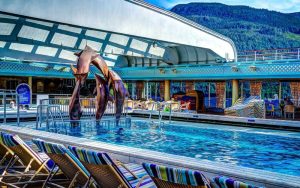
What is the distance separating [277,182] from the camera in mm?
3830

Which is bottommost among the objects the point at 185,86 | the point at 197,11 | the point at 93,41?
the point at 185,86

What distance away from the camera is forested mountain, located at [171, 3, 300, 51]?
286 ft

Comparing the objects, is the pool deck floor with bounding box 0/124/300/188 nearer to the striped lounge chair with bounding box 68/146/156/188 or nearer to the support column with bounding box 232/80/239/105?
the striped lounge chair with bounding box 68/146/156/188

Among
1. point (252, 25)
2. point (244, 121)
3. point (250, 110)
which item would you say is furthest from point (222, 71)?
point (252, 25)

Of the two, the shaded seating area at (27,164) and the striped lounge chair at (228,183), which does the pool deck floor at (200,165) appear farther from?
the striped lounge chair at (228,183)

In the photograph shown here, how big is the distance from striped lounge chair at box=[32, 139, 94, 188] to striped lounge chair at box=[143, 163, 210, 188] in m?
1.30

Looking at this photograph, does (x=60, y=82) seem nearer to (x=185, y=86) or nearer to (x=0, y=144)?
(x=185, y=86)

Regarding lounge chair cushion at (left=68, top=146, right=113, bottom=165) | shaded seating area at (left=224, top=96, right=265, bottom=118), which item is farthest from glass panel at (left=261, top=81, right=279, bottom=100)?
lounge chair cushion at (left=68, top=146, right=113, bottom=165)

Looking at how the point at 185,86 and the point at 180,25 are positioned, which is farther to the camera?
the point at 185,86

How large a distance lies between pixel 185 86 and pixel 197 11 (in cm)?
9370

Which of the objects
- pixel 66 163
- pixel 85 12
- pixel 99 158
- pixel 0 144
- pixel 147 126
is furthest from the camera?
pixel 85 12

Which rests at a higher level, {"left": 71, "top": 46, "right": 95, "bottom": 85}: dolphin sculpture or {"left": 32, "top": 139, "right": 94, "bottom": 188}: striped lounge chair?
{"left": 71, "top": 46, "right": 95, "bottom": 85}: dolphin sculpture

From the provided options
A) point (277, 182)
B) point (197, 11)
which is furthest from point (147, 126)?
point (197, 11)

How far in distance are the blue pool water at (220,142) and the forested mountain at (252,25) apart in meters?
72.4
